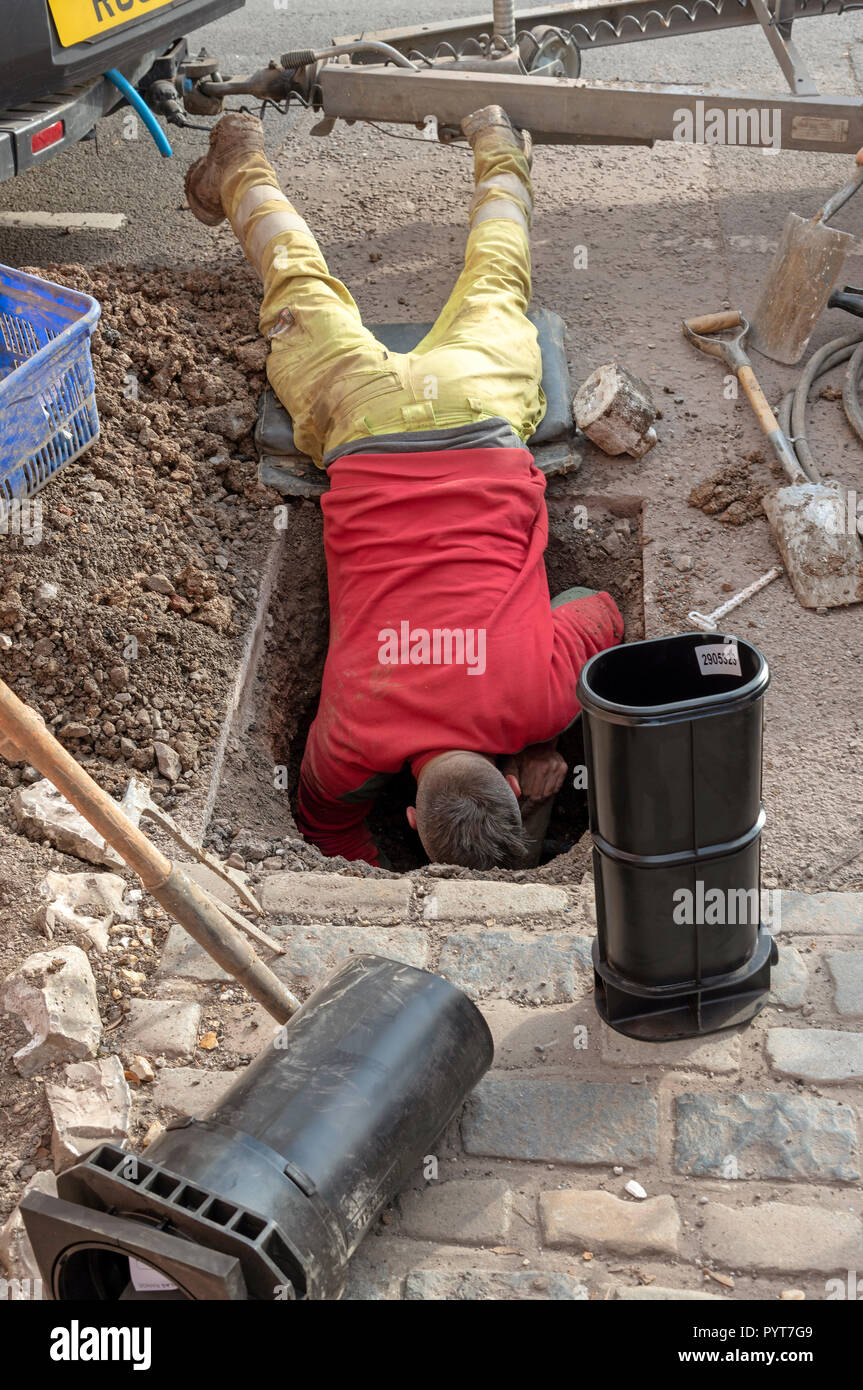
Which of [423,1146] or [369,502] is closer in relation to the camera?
[423,1146]

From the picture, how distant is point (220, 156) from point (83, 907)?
339 centimetres

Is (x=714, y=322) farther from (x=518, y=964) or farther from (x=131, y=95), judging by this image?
(x=518, y=964)

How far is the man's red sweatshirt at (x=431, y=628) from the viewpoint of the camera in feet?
12.5

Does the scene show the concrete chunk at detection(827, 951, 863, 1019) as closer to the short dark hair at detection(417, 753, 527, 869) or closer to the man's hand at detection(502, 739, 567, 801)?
the short dark hair at detection(417, 753, 527, 869)

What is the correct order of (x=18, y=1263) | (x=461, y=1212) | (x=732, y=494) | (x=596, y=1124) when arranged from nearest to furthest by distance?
1. (x=18, y=1263)
2. (x=461, y=1212)
3. (x=596, y=1124)
4. (x=732, y=494)

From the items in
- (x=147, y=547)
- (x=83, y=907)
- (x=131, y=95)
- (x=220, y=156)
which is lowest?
(x=83, y=907)

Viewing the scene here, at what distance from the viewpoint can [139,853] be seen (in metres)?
2.42

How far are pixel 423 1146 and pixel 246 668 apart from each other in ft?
6.39

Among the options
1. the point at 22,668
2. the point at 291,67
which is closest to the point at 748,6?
the point at 291,67

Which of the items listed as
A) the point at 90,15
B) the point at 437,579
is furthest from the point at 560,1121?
the point at 90,15

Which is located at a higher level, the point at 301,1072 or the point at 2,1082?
the point at 301,1072

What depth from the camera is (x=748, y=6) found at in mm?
5410

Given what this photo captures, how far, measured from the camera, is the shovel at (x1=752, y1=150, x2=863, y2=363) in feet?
15.4

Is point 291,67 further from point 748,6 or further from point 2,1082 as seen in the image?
point 2,1082
